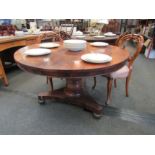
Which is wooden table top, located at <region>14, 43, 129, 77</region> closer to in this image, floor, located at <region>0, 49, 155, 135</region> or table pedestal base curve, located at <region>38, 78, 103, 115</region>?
table pedestal base curve, located at <region>38, 78, 103, 115</region>

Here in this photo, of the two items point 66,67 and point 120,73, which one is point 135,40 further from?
point 66,67

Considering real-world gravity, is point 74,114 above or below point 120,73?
below

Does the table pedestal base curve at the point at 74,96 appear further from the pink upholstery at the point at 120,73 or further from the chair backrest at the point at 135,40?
the chair backrest at the point at 135,40

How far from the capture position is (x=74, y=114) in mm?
1652

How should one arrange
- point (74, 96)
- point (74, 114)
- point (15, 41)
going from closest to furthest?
point (74, 114) < point (74, 96) < point (15, 41)

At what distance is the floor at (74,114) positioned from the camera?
143 centimetres

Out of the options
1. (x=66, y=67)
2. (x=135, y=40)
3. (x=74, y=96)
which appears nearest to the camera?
(x=66, y=67)

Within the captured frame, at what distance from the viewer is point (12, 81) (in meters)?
2.52

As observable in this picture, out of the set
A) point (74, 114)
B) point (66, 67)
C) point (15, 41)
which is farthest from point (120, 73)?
point (15, 41)

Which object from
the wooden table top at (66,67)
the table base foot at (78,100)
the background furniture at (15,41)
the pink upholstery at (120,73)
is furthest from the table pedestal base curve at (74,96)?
the background furniture at (15,41)

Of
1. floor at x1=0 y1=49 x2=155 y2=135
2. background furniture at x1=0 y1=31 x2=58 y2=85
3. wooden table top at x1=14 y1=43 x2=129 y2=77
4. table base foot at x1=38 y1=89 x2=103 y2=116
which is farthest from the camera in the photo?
background furniture at x1=0 y1=31 x2=58 y2=85

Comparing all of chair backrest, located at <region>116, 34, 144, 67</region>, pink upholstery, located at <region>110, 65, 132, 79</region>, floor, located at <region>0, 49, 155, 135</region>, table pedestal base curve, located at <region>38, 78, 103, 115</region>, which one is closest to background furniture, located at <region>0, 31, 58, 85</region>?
floor, located at <region>0, 49, 155, 135</region>

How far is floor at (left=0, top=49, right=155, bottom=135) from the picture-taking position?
56.4 inches

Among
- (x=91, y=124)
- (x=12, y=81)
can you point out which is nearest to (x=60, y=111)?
(x=91, y=124)
